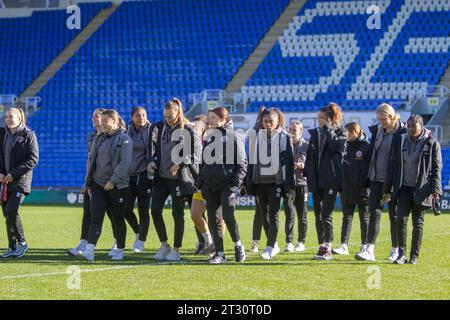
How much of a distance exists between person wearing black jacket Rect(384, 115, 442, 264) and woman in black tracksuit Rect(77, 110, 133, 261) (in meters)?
3.47

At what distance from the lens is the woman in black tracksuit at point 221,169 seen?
35.2 ft

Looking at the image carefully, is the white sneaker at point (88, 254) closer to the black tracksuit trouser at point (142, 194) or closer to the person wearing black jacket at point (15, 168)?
the person wearing black jacket at point (15, 168)

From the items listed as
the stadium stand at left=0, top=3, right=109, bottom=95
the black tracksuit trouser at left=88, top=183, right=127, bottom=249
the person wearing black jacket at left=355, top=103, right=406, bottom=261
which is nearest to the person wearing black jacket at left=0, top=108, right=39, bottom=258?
the black tracksuit trouser at left=88, top=183, right=127, bottom=249

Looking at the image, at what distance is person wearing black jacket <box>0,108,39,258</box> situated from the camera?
38.1 ft

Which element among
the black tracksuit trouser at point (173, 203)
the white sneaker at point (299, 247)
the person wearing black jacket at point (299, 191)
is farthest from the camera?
the person wearing black jacket at point (299, 191)

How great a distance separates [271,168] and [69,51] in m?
26.8

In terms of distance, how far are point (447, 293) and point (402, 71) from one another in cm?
2285

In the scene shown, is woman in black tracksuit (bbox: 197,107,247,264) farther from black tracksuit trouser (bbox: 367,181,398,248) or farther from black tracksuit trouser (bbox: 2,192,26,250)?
black tracksuit trouser (bbox: 2,192,26,250)

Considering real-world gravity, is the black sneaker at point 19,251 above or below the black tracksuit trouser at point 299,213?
below

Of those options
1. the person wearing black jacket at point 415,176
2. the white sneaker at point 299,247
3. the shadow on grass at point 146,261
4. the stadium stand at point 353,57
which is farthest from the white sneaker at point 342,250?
the stadium stand at point 353,57

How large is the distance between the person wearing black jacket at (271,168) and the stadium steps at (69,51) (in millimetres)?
25289

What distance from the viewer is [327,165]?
37.7ft
